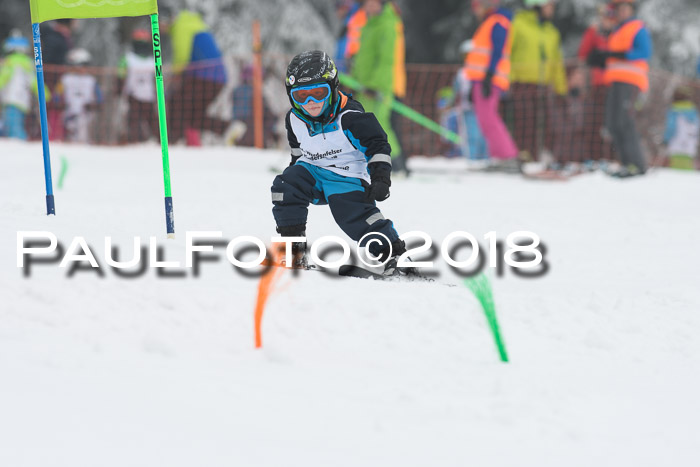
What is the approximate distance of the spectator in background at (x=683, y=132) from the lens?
12.5 meters

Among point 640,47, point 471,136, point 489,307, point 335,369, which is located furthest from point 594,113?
point 335,369

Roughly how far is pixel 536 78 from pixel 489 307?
801cm

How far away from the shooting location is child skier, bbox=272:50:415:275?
159 inches

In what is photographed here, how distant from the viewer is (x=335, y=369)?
3102 millimetres

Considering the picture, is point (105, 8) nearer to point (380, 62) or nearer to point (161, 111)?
point (161, 111)

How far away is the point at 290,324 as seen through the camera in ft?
11.2

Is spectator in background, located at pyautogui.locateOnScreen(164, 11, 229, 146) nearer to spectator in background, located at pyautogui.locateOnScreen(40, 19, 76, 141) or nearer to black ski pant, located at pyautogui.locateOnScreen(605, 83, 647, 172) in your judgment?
spectator in background, located at pyautogui.locateOnScreen(40, 19, 76, 141)

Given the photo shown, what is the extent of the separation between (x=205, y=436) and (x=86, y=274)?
131 centimetres

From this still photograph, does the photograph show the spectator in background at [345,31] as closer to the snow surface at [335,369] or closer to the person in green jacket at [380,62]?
the person in green jacket at [380,62]

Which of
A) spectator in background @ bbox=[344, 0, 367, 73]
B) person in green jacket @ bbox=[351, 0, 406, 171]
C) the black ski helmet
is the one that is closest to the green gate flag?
the black ski helmet

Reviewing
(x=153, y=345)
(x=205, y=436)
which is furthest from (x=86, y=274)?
(x=205, y=436)

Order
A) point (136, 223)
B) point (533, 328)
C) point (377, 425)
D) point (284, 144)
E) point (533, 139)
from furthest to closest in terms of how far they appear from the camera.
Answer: point (284, 144) < point (533, 139) < point (136, 223) < point (533, 328) < point (377, 425)

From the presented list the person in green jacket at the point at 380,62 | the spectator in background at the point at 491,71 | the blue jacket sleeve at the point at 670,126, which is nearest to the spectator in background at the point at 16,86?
the person in green jacket at the point at 380,62

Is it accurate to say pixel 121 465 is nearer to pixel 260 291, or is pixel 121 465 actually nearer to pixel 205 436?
pixel 205 436
